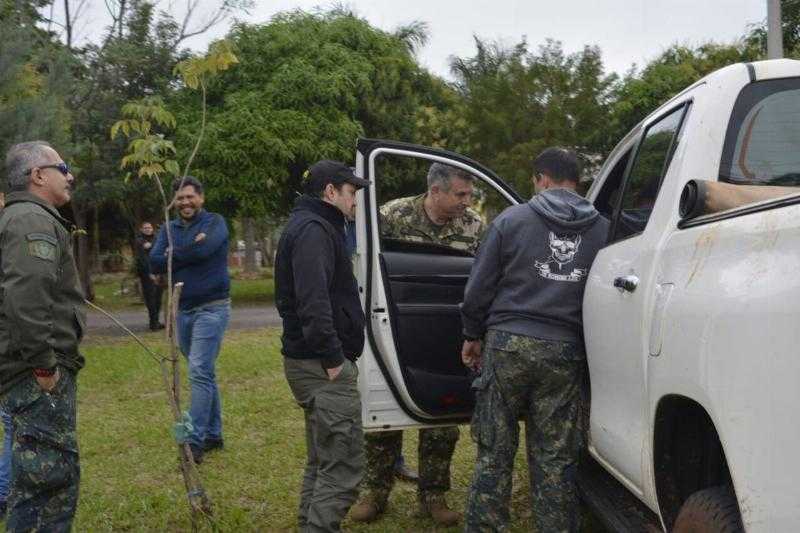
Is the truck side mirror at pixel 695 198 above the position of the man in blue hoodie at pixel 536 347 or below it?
above

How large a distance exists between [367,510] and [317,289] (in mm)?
1721

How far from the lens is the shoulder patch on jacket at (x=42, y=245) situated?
365cm

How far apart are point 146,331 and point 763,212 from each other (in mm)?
14494

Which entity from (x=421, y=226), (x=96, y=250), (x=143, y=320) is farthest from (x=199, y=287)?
(x=96, y=250)

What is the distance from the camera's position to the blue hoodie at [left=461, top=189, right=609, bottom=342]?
386cm

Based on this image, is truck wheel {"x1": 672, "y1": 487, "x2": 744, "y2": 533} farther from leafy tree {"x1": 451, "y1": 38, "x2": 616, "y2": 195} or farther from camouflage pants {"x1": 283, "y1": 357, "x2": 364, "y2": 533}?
leafy tree {"x1": 451, "y1": 38, "x2": 616, "y2": 195}

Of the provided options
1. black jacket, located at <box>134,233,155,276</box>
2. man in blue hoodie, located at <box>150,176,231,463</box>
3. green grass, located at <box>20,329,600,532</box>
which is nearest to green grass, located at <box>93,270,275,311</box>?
black jacket, located at <box>134,233,155,276</box>

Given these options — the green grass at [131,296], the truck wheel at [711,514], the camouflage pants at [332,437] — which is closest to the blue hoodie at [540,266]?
the camouflage pants at [332,437]

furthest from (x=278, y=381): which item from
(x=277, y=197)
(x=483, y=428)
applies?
(x=277, y=197)

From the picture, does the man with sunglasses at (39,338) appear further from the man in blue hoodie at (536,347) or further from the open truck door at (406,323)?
the man in blue hoodie at (536,347)

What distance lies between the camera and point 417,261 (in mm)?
4805

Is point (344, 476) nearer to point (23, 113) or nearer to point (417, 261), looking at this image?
point (417, 261)

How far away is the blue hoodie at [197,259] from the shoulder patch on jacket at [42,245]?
255 cm

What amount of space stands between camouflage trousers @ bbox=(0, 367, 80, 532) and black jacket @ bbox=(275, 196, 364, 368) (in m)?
1.04
